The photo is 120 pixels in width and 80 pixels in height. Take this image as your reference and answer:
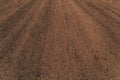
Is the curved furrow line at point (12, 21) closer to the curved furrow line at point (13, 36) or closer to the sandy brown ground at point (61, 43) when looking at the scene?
the sandy brown ground at point (61, 43)

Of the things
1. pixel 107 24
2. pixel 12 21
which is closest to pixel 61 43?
pixel 107 24

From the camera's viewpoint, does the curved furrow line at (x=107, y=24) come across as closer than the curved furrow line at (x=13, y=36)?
No

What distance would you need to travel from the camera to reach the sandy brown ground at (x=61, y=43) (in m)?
6.49

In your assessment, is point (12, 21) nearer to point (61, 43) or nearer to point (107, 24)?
point (61, 43)

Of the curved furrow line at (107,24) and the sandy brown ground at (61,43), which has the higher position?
the curved furrow line at (107,24)

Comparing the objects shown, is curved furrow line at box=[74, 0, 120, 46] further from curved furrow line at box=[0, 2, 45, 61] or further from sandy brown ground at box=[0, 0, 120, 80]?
curved furrow line at box=[0, 2, 45, 61]

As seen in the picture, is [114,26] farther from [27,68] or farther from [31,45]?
[27,68]

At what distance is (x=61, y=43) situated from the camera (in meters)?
8.20

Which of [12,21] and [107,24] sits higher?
[107,24]

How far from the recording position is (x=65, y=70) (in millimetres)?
6520

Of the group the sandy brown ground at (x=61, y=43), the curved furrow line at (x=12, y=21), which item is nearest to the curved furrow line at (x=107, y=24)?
the sandy brown ground at (x=61, y=43)

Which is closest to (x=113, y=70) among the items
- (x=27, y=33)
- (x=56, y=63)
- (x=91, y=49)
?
(x=91, y=49)

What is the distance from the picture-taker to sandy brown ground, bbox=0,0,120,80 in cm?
649

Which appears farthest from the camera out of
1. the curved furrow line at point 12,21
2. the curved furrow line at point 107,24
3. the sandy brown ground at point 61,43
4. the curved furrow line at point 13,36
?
the curved furrow line at point 12,21
